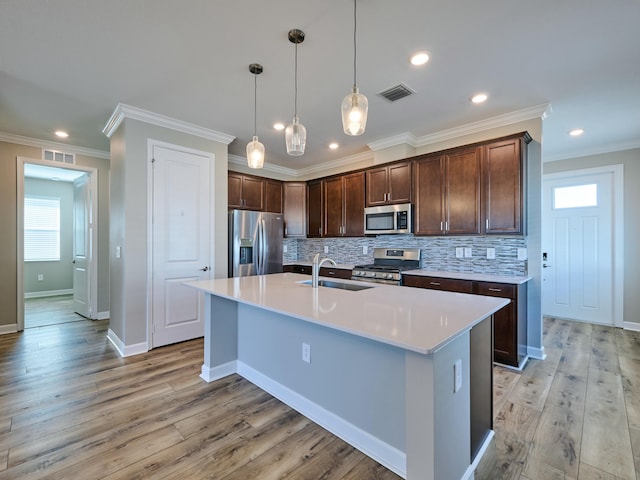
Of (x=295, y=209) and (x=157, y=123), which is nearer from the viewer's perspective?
(x=157, y=123)

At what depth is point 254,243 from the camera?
4.46 metres

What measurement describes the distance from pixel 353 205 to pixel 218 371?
9.94 ft

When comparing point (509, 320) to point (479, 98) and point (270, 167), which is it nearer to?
point (479, 98)

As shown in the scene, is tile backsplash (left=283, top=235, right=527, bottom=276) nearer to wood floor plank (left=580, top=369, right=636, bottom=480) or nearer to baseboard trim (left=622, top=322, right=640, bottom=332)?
wood floor plank (left=580, top=369, right=636, bottom=480)

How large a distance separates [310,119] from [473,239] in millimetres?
2473

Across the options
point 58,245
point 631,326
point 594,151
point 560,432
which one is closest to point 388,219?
point 560,432

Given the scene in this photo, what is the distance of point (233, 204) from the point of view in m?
4.67

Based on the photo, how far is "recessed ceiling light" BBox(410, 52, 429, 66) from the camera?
230 centimetres

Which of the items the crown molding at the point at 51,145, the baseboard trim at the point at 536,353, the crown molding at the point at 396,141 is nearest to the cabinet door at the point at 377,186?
the crown molding at the point at 396,141

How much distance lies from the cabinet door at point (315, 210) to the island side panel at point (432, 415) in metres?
3.96

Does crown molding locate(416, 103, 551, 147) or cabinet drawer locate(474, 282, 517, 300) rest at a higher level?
crown molding locate(416, 103, 551, 147)

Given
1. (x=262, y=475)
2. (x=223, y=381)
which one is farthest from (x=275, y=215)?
(x=262, y=475)

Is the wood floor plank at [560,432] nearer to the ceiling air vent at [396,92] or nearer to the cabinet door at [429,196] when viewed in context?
the cabinet door at [429,196]

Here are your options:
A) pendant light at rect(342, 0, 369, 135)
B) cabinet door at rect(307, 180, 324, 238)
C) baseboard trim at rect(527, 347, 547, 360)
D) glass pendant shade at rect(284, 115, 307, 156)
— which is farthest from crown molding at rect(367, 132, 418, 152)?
baseboard trim at rect(527, 347, 547, 360)
